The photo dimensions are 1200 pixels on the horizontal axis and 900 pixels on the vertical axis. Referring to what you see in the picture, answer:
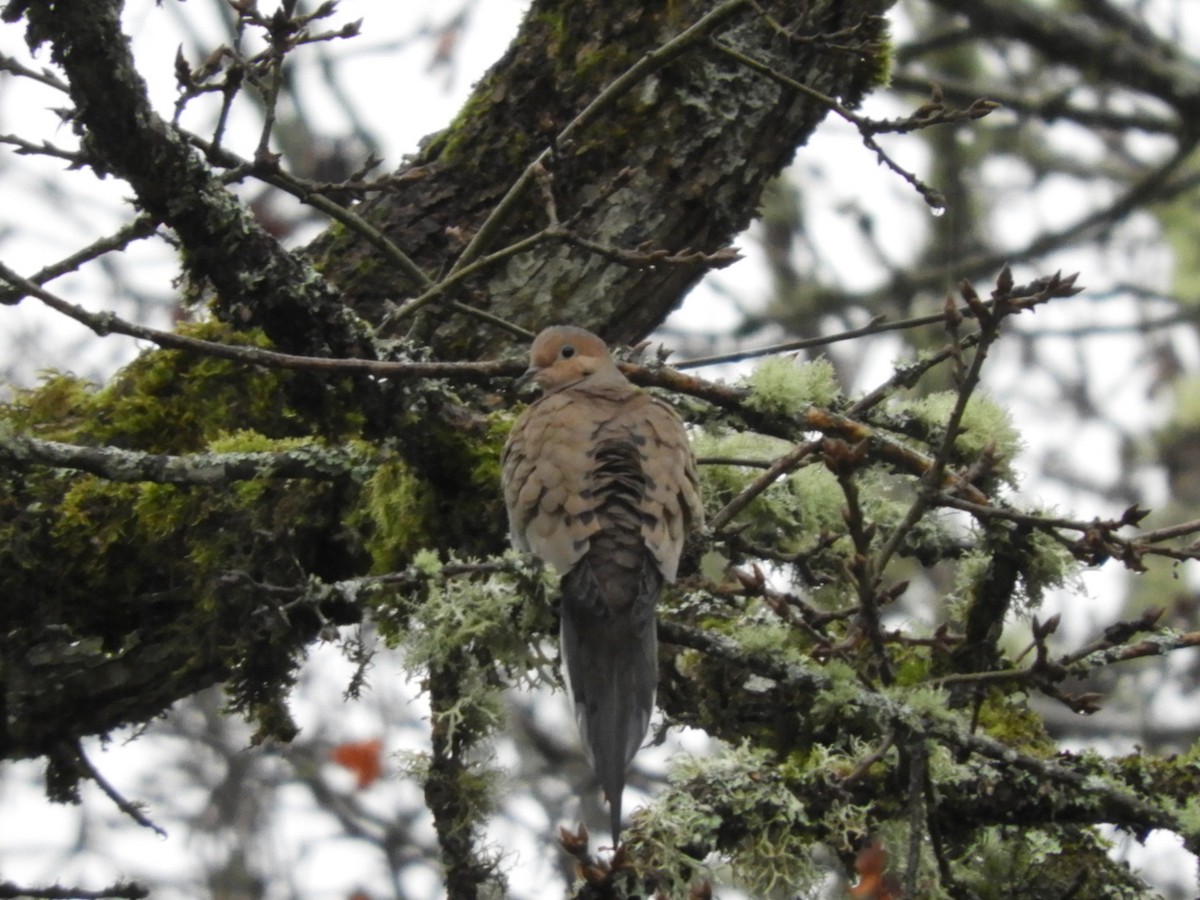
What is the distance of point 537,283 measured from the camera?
380 centimetres

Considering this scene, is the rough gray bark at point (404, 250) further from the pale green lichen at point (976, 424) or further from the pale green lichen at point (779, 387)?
the pale green lichen at point (976, 424)

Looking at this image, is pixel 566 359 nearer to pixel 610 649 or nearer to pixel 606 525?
pixel 606 525

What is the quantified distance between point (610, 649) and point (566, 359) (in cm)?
85

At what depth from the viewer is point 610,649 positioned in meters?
2.77

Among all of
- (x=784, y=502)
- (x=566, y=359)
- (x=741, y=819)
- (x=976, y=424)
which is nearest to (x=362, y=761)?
(x=784, y=502)

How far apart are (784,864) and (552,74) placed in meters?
2.21

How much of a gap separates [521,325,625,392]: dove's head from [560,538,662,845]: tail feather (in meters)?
0.56

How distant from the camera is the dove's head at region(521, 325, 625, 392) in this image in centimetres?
329

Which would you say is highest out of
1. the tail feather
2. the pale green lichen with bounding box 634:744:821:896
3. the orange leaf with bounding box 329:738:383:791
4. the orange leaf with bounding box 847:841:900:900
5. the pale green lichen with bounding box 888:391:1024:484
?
the orange leaf with bounding box 329:738:383:791

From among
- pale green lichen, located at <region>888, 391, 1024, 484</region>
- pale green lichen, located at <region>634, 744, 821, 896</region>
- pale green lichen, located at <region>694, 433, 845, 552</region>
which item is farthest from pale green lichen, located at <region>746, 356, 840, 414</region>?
pale green lichen, located at <region>634, 744, 821, 896</region>

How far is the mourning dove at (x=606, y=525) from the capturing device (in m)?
2.73

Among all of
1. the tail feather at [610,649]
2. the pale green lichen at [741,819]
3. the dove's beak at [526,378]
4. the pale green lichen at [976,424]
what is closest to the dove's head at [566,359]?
the dove's beak at [526,378]

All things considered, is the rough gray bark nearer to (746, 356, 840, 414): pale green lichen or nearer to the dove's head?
the dove's head

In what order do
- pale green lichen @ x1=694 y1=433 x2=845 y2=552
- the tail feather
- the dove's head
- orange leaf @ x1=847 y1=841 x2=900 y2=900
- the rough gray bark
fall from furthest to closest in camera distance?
pale green lichen @ x1=694 y1=433 x2=845 y2=552 < the dove's head < orange leaf @ x1=847 y1=841 x2=900 y2=900 < the rough gray bark < the tail feather
